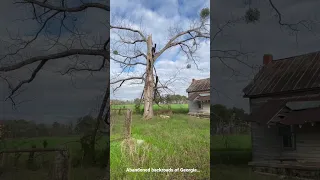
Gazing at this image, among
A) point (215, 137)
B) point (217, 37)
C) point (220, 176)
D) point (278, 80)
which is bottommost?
point (220, 176)

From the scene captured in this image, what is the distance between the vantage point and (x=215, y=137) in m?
4.55

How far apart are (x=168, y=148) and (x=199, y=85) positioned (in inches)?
44.2

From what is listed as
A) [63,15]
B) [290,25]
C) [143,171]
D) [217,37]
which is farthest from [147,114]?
[290,25]

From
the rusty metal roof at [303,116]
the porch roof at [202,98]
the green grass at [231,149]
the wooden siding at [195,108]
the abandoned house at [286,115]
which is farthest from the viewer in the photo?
the wooden siding at [195,108]

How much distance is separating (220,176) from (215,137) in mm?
554

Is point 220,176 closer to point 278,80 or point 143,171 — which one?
point 143,171

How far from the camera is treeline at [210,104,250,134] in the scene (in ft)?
14.3

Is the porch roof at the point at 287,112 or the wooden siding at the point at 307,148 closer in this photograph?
the porch roof at the point at 287,112

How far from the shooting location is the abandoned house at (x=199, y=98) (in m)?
4.81

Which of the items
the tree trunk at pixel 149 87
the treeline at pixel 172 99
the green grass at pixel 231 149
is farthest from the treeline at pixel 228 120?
the tree trunk at pixel 149 87

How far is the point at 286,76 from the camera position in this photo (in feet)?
13.9

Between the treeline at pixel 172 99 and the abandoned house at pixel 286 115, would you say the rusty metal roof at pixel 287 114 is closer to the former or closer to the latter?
the abandoned house at pixel 286 115

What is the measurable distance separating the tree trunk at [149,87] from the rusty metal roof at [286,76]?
4.81 ft

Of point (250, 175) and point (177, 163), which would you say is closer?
point (250, 175)
